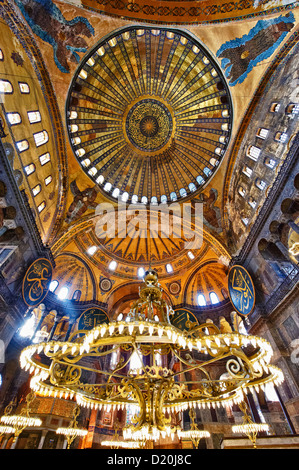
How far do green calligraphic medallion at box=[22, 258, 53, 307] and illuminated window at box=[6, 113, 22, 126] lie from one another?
6495mm

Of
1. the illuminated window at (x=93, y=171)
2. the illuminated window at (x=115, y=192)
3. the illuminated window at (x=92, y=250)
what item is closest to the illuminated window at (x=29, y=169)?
the illuminated window at (x=93, y=171)

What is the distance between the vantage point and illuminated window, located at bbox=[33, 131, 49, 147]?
1062cm

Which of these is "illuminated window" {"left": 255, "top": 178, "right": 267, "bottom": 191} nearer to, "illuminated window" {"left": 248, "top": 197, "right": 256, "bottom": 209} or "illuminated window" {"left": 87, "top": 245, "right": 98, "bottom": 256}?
A: "illuminated window" {"left": 248, "top": 197, "right": 256, "bottom": 209}

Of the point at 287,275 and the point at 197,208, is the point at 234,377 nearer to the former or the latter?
the point at 287,275

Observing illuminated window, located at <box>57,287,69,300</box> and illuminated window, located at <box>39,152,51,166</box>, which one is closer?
illuminated window, located at <box>39,152,51,166</box>

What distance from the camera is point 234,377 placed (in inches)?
145

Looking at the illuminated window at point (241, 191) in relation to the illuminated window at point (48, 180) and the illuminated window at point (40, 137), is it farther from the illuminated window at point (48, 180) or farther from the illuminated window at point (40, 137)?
the illuminated window at point (40, 137)

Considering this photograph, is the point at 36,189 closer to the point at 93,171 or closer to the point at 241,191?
the point at 93,171

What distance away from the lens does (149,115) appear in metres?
15.0

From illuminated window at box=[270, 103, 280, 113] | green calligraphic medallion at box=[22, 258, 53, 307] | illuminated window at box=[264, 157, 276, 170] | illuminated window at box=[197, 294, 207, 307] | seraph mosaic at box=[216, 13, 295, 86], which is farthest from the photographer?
illuminated window at box=[197, 294, 207, 307]

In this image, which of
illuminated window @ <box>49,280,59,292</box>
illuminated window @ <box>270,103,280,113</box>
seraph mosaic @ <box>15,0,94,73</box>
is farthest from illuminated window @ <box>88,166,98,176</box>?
illuminated window @ <box>270,103,280,113</box>

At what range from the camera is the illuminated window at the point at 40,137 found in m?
10.6

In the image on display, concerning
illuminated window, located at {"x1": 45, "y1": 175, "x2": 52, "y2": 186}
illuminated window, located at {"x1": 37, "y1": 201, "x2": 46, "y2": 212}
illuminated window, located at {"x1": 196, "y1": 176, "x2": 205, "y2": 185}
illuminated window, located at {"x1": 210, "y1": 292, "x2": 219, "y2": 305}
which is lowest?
illuminated window, located at {"x1": 210, "y1": 292, "x2": 219, "y2": 305}

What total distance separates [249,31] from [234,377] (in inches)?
506
